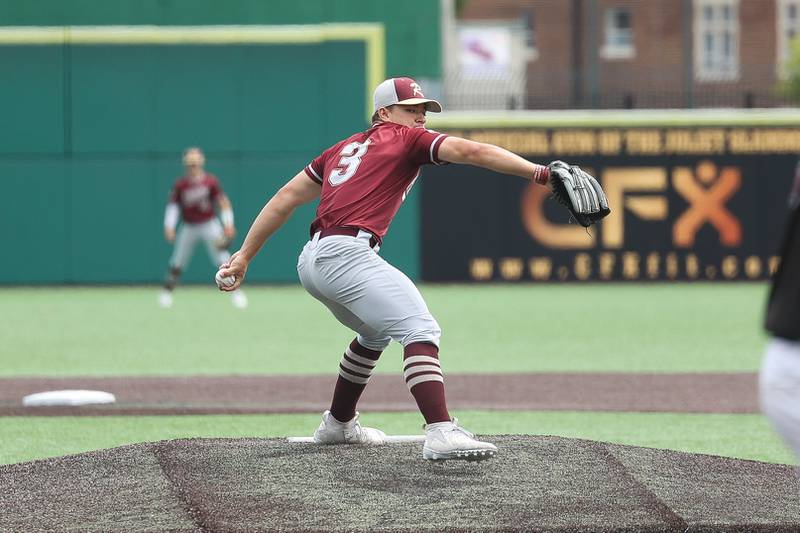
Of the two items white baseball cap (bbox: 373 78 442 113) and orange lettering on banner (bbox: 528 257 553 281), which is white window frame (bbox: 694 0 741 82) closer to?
orange lettering on banner (bbox: 528 257 553 281)

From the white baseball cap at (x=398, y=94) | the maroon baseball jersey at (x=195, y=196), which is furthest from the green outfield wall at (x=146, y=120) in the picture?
the white baseball cap at (x=398, y=94)

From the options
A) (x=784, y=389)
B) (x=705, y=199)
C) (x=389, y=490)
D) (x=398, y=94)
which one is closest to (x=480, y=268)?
(x=705, y=199)

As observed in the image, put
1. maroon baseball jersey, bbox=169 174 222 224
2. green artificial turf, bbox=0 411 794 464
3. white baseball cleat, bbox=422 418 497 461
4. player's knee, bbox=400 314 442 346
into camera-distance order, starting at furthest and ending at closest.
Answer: maroon baseball jersey, bbox=169 174 222 224
green artificial turf, bbox=0 411 794 464
player's knee, bbox=400 314 442 346
white baseball cleat, bbox=422 418 497 461

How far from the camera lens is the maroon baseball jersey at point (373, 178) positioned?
6309mm

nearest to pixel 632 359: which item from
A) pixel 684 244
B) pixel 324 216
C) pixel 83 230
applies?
pixel 324 216

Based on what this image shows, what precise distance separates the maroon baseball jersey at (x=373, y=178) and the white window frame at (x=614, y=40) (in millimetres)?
48446

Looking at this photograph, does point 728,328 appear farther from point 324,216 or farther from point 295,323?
point 324,216

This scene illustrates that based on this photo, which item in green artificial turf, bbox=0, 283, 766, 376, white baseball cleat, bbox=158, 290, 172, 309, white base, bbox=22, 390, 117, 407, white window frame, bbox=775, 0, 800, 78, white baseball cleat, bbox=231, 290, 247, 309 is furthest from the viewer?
white window frame, bbox=775, 0, 800, 78

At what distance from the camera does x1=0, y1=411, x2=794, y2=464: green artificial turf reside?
781cm

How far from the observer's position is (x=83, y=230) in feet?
74.9

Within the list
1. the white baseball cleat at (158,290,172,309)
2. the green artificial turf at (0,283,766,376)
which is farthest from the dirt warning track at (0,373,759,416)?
the white baseball cleat at (158,290,172,309)

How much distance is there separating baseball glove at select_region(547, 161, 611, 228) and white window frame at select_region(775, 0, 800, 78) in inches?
1948

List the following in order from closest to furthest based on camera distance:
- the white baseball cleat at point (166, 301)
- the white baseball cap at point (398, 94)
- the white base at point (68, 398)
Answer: the white baseball cap at point (398, 94) → the white base at point (68, 398) → the white baseball cleat at point (166, 301)

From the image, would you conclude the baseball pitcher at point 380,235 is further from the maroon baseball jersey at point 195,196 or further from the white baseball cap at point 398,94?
the maroon baseball jersey at point 195,196
